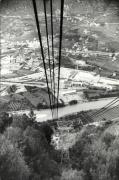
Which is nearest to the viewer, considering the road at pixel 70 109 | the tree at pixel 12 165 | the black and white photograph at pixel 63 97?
the tree at pixel 12 165

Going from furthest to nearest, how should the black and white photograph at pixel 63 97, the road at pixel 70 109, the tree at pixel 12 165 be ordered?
the road at pixel 70 109 < the black and white photograph at pixel 63 97 < the tree at pixel 12 165

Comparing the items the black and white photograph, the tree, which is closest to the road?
the black and white photograph

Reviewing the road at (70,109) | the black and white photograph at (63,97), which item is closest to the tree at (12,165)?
the black and white photograph at (63,97)

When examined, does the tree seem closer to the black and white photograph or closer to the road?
the black and white photograph

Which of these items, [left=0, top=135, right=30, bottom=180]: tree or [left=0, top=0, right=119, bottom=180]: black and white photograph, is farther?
[left=0, top=0, right=119, bottom=180]: black and white photograph

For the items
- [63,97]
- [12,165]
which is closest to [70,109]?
[63,97]

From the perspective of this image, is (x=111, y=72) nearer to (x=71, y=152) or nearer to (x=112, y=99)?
(x=112, y=99)

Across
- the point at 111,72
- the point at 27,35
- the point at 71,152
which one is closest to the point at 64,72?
the point at 111,72

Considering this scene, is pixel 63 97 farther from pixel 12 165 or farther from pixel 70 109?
pixel 12 165

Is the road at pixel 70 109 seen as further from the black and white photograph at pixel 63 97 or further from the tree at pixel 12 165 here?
the tree at pixel 12 165
